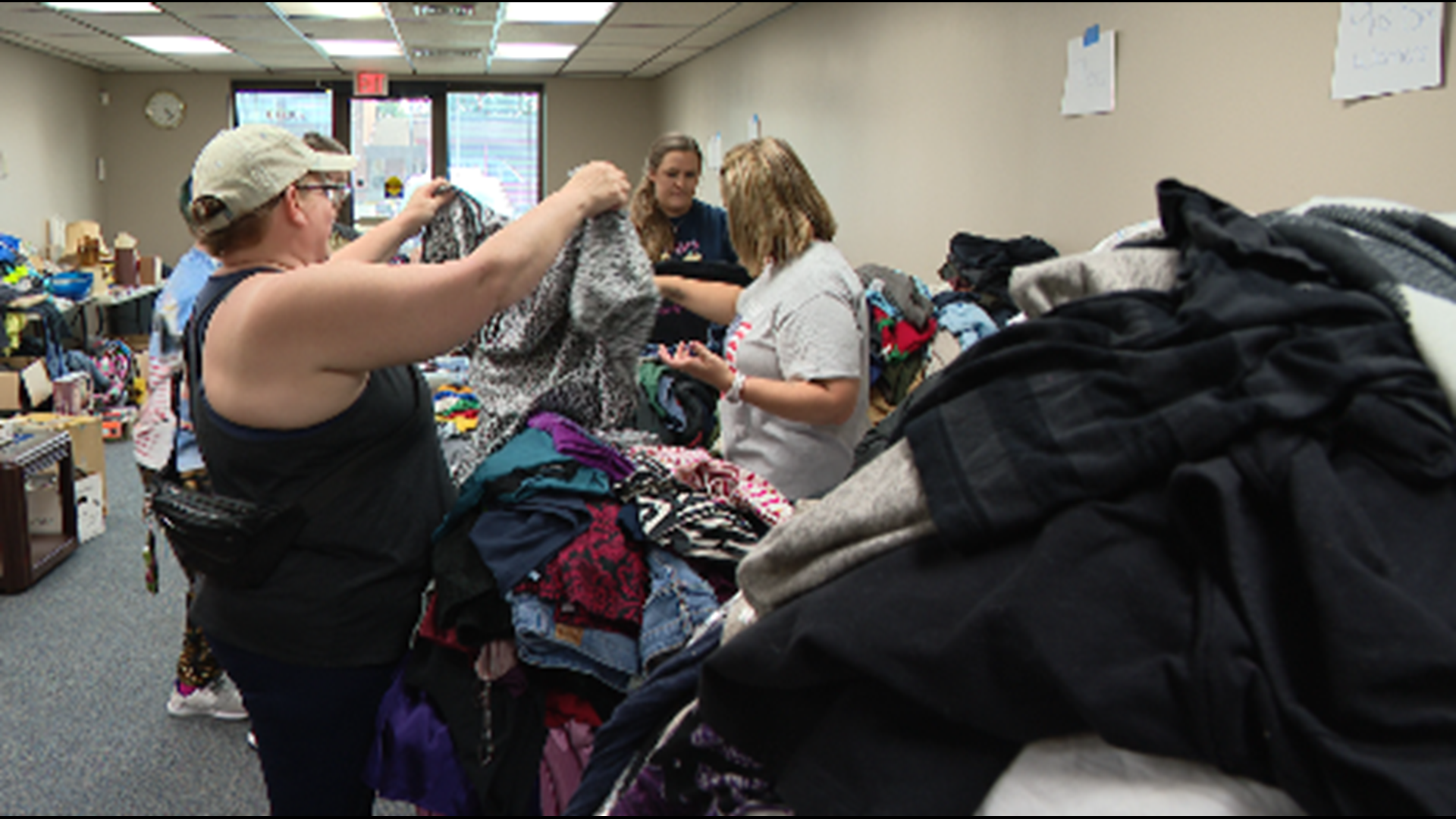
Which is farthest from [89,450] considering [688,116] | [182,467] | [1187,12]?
[688,116]

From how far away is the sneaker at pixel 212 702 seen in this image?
2.43 m

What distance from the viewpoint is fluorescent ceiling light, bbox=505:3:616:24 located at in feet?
20.1

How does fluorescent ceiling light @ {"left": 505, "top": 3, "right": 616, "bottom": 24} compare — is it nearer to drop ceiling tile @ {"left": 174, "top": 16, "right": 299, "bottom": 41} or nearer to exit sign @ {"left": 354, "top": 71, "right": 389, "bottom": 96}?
drop ceiling tile @ {"left": 174, "top": 16, "right": 299, "bottom": 41}

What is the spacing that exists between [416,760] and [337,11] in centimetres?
629

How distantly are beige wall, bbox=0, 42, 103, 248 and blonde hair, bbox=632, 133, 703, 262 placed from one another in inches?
261

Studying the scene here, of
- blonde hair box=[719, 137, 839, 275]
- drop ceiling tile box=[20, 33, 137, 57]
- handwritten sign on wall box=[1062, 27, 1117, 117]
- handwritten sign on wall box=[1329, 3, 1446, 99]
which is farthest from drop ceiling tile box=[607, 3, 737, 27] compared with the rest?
blonde hair box=[719, 137, 839, 275]

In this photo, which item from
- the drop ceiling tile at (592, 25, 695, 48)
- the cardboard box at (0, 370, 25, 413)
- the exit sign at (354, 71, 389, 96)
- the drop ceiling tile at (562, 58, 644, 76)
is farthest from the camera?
the exit sign at (354, 71, 389, 96)

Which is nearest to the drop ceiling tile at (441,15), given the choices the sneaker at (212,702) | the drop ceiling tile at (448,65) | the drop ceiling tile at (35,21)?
the drop ceiling tile at (448,65)

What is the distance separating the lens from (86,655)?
9.13 feet

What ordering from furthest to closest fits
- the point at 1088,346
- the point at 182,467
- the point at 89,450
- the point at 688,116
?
the point at 688,116 < the point at 89,450 < the point at 182,467 < the point at 1088,346

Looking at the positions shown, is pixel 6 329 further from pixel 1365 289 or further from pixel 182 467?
pixel 1365 289

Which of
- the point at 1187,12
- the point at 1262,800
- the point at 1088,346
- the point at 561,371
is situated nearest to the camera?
the point at 1262,800

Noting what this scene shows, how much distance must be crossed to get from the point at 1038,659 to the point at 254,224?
1204 millimetres

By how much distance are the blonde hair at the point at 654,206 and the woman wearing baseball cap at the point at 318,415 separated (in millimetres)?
1694
